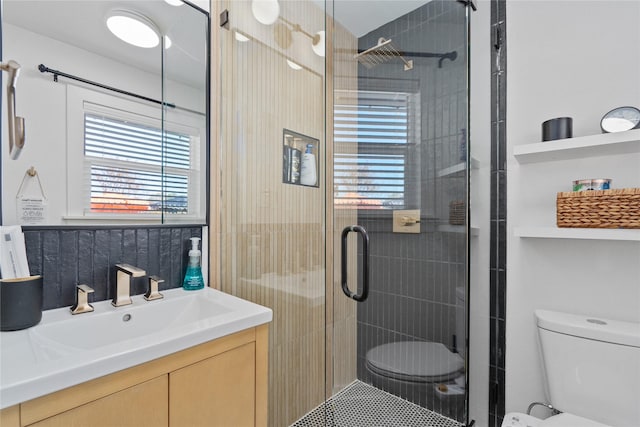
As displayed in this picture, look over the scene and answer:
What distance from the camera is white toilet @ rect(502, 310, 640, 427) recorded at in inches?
42.0

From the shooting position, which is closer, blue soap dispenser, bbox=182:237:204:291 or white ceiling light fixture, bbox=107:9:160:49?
white ceiling light fixture, bbox=107:9:160:49

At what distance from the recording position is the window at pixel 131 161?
3.47 ft

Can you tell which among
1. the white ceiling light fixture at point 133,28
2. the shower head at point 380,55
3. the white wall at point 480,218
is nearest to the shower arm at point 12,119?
the white ceiling light fixture at point 133,28

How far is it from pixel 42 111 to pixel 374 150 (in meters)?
1.15

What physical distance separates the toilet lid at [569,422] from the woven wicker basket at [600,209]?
0.66 meters

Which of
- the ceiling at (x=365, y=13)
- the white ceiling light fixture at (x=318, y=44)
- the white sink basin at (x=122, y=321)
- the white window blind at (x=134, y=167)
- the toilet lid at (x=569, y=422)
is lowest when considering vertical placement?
the toilet lid at (x=569, y=422)

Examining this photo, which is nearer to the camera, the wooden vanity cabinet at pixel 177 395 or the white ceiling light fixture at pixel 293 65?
the wooden vanity cabinet at pixel 177 395

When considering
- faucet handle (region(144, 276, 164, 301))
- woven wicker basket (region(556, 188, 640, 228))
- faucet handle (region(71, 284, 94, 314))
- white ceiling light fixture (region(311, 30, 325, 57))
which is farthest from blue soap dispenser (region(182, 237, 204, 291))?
woven wicker basket (region(556, 188, 640, 228))

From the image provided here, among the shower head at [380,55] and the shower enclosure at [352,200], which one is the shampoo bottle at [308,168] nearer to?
the shower enclosure at [352,200]

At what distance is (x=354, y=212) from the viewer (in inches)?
51.6

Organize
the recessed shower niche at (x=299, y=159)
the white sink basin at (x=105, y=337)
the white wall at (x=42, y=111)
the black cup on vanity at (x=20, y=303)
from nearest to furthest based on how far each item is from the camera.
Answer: the white sink basin at (x=105, y=337)
the black cup on vanity at (x=20, y=303)
the white wall at (x=42, y=111)
the recessed shower niche at (x=299, y=159)

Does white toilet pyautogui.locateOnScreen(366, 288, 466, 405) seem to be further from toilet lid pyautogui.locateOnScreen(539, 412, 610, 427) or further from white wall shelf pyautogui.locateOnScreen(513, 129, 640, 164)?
white wall shelf pyautogui.locateOnScreen(513, 129, 640, 164)

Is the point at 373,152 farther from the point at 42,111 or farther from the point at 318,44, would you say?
the point at 42,111

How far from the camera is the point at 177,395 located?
81 centimetres
